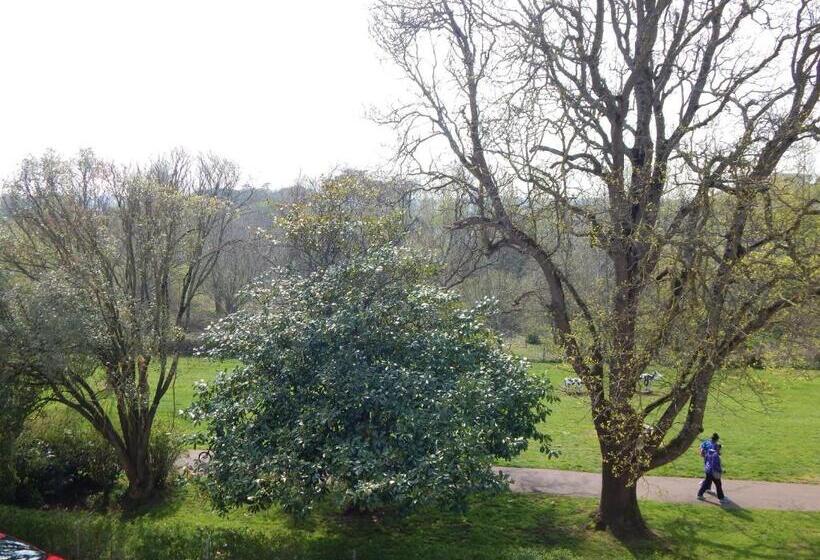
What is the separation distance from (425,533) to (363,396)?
4.03 m

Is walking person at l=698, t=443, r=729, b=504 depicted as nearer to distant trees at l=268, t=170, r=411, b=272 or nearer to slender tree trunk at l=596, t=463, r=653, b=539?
slender tree trunk at l=596, t=463, r=653, b=539

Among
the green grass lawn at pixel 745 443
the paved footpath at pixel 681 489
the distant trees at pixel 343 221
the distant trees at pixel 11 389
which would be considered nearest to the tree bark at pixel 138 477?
the distant trees at pixel 11 389

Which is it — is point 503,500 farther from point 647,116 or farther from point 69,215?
point 69,215

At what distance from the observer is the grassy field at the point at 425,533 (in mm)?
9398

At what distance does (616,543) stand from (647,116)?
7157 mm

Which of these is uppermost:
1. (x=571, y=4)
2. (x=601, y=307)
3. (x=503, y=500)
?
(x=571, y=4)

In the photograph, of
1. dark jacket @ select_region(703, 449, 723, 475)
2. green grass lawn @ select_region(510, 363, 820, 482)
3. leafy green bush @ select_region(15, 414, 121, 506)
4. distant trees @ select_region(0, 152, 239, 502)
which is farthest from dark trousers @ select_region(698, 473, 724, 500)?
leafy green bush @ select_region(15, 414, 121, 506)

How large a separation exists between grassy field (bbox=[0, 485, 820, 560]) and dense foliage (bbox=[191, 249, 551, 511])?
83cm

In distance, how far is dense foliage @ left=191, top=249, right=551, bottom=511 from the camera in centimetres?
859

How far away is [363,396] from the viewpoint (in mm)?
8867

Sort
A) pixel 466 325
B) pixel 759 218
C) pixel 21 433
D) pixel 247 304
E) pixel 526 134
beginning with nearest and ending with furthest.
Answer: pixel 759 218 → pixel 466 325 → pixel 526 134 → pixel 247 304 → pixel 21 433

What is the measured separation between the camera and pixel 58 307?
11141 mm

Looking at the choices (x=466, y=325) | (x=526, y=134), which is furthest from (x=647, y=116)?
(x=466, y=325)

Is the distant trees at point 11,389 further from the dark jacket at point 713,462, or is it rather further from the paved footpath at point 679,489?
the dark jacket at point 713,462
